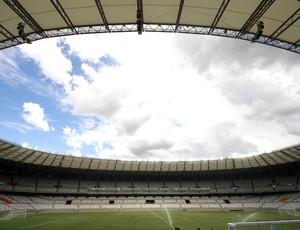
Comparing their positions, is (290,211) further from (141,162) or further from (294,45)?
(294,45)

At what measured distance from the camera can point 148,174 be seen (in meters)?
72.5

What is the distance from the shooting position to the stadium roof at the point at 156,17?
16.0 m

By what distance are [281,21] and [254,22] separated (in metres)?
2.06

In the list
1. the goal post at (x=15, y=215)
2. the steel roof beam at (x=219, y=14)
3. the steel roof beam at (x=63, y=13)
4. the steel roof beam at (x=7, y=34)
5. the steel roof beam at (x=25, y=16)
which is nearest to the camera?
the steel roof beam at (x=25, y=16)

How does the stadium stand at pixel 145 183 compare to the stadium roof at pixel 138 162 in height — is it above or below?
below

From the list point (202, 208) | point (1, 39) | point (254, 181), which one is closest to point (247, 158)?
point (254, 181)

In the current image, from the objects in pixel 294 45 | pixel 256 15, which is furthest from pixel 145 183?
pixel 256 15

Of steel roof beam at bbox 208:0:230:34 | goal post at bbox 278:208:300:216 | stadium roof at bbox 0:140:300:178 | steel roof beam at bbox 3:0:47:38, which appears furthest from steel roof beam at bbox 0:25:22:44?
goal post at bbox 278:208:300:216

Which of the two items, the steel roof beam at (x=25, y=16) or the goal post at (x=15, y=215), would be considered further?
the goal post at (x=15, y=215)

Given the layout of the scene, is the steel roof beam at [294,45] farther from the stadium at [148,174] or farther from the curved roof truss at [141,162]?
the curved roof truss at [141,162]

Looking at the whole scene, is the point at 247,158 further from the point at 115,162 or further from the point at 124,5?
the point at 124,5

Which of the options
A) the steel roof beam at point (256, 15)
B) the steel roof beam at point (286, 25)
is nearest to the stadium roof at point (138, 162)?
the steel roof beam at point (286, 25)

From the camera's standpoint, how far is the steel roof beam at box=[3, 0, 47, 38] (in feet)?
49.4

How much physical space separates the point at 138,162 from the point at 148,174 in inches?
235
